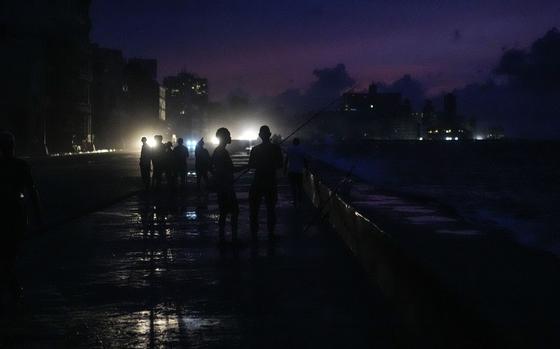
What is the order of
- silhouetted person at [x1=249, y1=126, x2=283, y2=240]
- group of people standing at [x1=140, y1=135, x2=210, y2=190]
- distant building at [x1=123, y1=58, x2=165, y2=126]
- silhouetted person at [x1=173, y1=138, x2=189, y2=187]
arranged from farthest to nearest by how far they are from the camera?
distant building at [x1=123, y1=58, x2=165, y2=126]
group of people standing at [x1=140, y1=135, x2=210, y2=190]
silhouetted person at [x1=173, y1=138, x2=189, y2=187]
silhouetted person at [x1=249, y1=126, x2=283, y2=240]

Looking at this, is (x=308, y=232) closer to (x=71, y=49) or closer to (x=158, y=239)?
(x=158, y=239)

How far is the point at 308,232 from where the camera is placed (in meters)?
15.8

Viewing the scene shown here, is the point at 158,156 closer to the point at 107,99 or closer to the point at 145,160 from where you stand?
the point at 145,160

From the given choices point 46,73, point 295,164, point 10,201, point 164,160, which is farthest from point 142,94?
point 10,201

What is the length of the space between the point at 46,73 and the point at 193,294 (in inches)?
2958

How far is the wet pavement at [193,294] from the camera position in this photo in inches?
276

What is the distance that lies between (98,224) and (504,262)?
8511 millimetres

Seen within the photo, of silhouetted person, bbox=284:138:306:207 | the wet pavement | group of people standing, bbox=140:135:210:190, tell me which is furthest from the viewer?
group of people standing, bbox=140:135:210:190

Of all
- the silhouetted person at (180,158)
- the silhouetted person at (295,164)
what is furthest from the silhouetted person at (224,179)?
the silhouetted person at (180,158)

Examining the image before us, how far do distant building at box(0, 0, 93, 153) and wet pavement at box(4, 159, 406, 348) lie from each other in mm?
57984

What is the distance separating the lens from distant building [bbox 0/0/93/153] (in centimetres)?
6950

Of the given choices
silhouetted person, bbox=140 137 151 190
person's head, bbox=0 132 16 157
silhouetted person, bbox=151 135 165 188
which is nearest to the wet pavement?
person's head, bbox=0 132 16 157

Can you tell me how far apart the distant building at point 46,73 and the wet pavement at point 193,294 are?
5798 cm

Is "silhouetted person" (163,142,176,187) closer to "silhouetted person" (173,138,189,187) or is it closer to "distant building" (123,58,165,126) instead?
"silhouetted person" (173,138,189,187)
